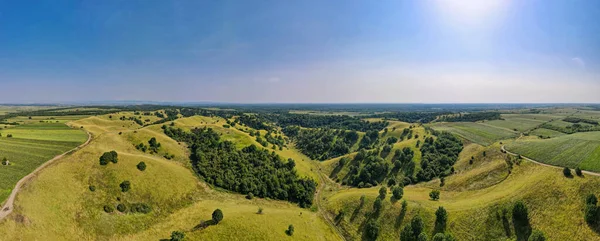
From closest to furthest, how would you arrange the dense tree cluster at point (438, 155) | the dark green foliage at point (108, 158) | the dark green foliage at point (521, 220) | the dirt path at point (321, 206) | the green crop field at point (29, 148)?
the dark green foliage at point (521, 220) < the green crop field at point (29, 148) < the dirt path at point (321, 206) < the dark green foliage at point (108, 158) < the dense tree cluster at point (438, 155)

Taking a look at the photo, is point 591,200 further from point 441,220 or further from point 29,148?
point 29,148

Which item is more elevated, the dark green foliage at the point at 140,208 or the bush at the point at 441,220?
the dark green foliage at the point at 140,208

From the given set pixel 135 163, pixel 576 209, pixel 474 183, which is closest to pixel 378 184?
pixel 474 183

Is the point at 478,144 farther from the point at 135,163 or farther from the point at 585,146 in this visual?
the point at 135,163

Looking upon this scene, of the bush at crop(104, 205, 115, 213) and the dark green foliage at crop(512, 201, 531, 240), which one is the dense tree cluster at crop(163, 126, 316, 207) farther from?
the dark green foliage at crop(512, 201, 531, 240)

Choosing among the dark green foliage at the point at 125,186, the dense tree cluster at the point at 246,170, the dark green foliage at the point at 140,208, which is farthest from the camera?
the dense tree cluster at the point at 246,170

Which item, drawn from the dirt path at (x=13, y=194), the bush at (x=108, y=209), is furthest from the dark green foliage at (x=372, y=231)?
the dirt path at (x=13, y=194)

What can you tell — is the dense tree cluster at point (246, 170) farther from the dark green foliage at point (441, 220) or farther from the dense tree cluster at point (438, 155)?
the dense tree cluster at point (438, 155)

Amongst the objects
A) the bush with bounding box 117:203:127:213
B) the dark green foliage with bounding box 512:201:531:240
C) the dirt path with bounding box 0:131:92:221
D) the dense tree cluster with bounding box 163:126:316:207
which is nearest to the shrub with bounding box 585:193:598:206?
the dark green foliage with bounding box 512:201:531:240
